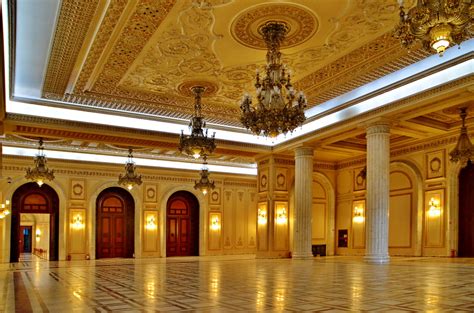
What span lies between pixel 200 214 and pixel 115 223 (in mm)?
4024

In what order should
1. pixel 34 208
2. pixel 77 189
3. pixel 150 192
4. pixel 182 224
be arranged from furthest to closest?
Result: pixel 182 224
pixel 150 192
pixel 77 189
pixel 34 208

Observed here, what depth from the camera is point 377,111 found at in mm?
12344

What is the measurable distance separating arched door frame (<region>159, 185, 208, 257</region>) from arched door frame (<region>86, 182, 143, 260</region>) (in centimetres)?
102

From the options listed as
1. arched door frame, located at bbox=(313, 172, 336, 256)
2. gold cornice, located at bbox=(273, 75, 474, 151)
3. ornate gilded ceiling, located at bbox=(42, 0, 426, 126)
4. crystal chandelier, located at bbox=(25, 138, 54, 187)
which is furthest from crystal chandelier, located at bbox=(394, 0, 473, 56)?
arched door frame, located at bbox=(313, 172, 336, 256)

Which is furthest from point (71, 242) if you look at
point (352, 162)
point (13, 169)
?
point (352, 162)

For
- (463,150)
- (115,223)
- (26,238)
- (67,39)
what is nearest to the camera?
(67,39)

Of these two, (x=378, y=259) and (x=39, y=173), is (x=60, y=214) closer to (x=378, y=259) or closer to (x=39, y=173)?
(x=39, y=173)

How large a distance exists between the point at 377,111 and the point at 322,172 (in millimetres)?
7505

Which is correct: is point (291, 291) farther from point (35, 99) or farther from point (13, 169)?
point (13, 169)

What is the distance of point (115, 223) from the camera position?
20.8m

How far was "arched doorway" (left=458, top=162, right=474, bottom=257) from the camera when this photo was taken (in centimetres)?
1434

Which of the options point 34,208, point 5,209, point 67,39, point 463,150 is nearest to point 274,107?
point 67,39

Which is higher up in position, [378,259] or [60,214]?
[60,214]

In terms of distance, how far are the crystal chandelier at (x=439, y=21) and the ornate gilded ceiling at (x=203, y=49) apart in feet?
10.2
